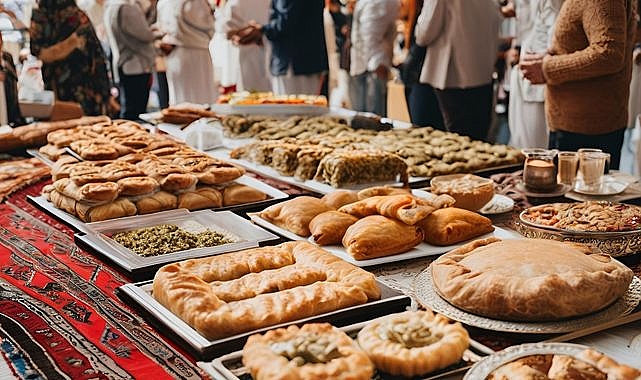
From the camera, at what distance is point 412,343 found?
1.03 m

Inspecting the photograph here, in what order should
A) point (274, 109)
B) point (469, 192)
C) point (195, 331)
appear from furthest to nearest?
1. point (274, 109)
2. point (469, 192)
3. point (195, 331)

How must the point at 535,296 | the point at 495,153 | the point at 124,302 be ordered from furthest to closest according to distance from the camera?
the point at 495,153
the point at 124,302
the point at 535,296

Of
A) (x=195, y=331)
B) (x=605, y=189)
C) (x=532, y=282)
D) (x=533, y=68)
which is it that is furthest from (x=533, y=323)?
(x=533, y=68)

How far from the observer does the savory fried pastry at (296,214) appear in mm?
1663

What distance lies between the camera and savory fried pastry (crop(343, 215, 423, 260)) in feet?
4.91

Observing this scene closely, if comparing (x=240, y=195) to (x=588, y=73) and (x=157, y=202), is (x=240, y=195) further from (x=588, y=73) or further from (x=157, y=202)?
(x=588, y=73)

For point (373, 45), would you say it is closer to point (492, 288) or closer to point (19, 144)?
point (19, 144)

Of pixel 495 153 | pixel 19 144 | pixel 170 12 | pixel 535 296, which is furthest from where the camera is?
pixel 170 12

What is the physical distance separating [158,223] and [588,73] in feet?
4.76

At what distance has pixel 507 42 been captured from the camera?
5.90m

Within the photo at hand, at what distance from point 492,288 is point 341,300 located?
0.22m

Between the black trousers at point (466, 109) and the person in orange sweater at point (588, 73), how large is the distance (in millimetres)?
1171

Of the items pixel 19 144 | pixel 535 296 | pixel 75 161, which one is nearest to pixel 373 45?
pixel 19 144

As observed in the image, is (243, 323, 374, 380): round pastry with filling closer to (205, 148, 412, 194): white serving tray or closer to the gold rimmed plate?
the gold rimmed plate
